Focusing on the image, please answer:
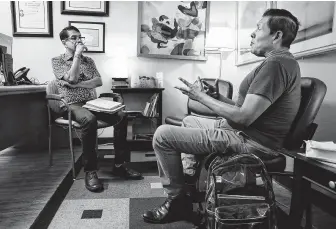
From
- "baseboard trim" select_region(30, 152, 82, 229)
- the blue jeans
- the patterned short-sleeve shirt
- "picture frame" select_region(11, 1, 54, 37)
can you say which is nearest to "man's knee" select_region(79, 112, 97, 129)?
the patterned short-sleeve shirt

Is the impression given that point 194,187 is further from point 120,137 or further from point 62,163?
point 62,163

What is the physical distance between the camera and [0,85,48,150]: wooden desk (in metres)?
1.99

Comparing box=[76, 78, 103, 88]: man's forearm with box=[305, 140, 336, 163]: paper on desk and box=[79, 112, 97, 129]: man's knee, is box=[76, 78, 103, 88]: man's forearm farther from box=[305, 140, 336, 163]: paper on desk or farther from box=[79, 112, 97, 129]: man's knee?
box=[305, 140, 336, 163]: paper on desk

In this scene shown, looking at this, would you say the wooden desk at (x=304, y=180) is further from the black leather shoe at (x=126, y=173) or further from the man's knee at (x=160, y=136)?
the black leather shoe at (x=126, y=173)

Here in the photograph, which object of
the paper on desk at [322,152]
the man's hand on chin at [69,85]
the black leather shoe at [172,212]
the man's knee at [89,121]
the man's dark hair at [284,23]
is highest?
the man's dark hair at [284,23]

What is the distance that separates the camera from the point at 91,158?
2.38 metres

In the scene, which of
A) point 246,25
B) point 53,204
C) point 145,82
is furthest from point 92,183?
point 246,25

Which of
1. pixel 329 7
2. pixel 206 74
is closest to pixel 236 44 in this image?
pixel 206 74

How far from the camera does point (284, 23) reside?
58.5 inches

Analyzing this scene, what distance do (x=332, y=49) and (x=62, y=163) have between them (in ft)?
8.39

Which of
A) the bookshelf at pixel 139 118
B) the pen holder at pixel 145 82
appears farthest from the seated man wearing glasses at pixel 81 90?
the pen holder at pixel 145 82

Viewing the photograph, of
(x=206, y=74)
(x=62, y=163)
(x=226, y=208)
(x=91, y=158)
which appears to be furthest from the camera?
(x=206, y=74)

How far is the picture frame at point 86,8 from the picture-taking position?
3.66m

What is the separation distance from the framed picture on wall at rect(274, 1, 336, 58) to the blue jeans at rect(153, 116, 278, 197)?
83cm
